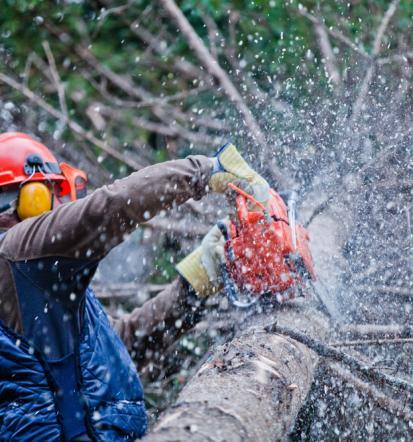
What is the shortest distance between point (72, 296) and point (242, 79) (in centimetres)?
320

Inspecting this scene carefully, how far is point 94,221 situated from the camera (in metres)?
2.05

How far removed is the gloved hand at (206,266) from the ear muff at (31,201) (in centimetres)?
77

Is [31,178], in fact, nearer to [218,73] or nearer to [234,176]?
[234,176]

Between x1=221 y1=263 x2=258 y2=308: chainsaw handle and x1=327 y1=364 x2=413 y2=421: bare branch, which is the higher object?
x1=221 y1=263 x2=258 y2=308: chainsaw handle

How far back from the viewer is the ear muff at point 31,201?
2.33 meters

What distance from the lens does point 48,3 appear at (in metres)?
5.50

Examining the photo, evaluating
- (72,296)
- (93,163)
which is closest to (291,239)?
(72,296)

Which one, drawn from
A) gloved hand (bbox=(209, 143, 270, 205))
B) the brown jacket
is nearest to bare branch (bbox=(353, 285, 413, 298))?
gloved hand (bbox=(209, 143, 270, 205))

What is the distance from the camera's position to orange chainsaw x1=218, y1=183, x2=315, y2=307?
8.35 ft

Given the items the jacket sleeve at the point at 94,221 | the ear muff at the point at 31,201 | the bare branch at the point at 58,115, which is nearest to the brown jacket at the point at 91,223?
the jacket sleeve at the point at 94,221

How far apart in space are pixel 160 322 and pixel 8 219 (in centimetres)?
91

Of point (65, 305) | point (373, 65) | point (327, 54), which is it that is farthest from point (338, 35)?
point (65, 305)

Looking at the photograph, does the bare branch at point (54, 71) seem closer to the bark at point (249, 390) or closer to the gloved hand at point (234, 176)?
the gloved hand at point (234, 176)

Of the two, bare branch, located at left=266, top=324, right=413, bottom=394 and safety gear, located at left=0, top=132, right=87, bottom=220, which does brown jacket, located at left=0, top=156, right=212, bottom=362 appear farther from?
bare branch, located at left=266, top=324, right=413, bottom=394
